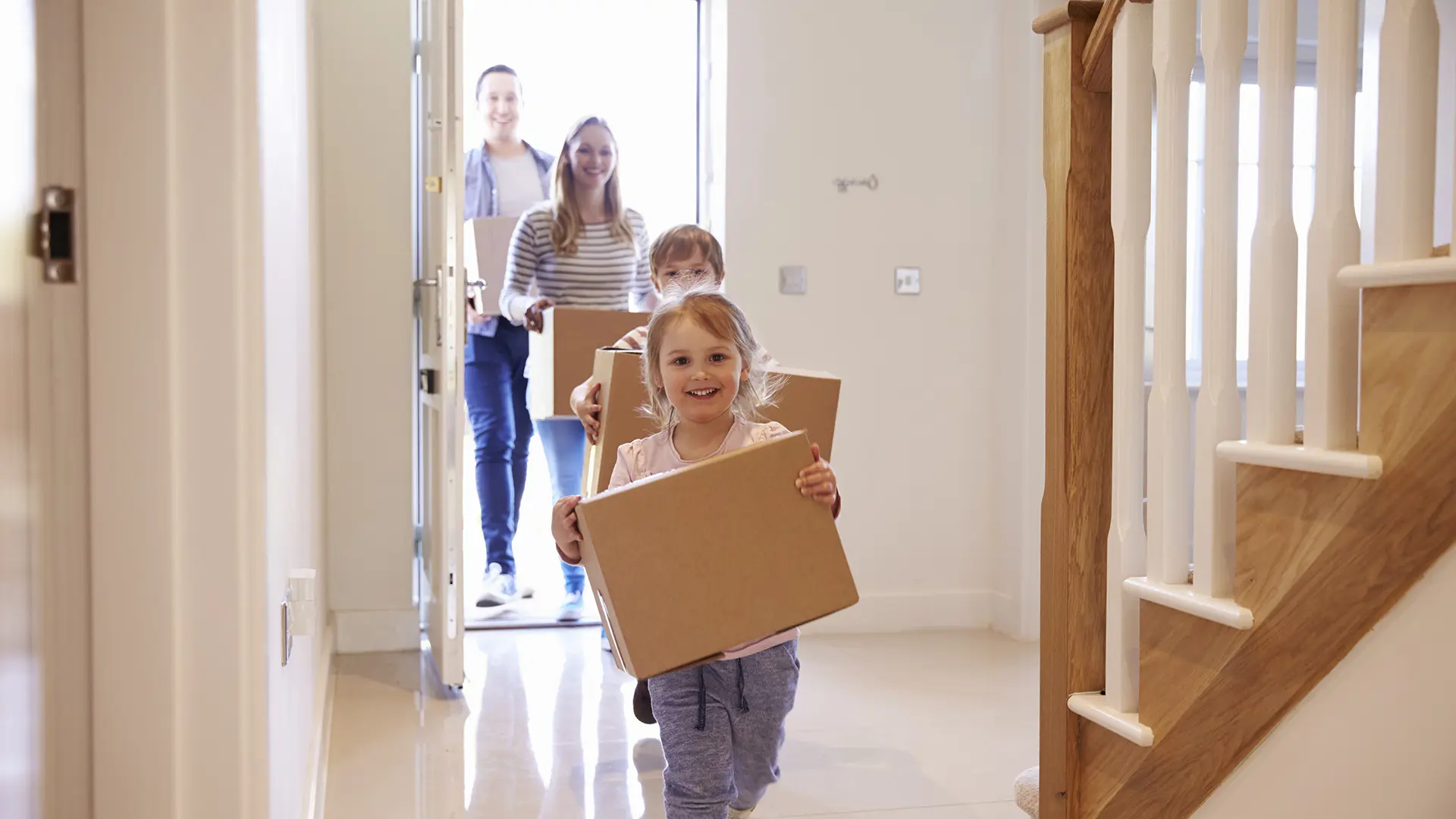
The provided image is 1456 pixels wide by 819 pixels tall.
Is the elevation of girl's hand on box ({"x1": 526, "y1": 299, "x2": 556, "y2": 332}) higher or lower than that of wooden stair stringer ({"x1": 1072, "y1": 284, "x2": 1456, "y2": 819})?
higher

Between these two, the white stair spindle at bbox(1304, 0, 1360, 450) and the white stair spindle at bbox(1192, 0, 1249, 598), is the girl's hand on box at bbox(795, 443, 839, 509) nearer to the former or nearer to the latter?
the white stair spindle at bbox(1192, 0, 1249, 598)

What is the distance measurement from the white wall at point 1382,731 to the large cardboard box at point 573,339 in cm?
165

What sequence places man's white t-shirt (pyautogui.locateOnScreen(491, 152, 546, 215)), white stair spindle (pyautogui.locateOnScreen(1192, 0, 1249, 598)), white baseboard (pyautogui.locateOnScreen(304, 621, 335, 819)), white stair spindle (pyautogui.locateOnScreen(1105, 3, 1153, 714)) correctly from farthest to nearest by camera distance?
man's white t-shirt (pyautogui.locateOnScreen(491, 152, 546, 215)) < white baseboard (pyautogui.locateOnScreen(304, 621, 335, 819)) < white stair spindle (pyautogui.locateOnScreen(1105, 3, 1153, 714)) < white stair spindle (pyautogui.locateOnScreen(1192, 0, 1249, 598))

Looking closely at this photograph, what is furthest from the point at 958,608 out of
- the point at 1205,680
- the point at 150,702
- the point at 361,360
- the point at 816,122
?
the point at 150,702

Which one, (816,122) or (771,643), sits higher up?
(816,122)

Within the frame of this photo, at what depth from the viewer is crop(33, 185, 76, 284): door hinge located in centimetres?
100

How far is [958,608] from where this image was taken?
3.68m

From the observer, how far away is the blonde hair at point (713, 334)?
1.70m

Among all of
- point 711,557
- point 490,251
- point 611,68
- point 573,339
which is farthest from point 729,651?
point 611,68

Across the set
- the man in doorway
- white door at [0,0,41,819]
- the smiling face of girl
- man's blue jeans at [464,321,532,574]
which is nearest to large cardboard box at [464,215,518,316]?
the man in doorway

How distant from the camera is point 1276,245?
54.3 inches

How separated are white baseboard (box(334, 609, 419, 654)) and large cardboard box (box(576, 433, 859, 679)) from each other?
2.03 meters

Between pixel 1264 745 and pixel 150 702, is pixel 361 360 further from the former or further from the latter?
pixel 1264 745

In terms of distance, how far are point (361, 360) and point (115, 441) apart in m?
2.28
